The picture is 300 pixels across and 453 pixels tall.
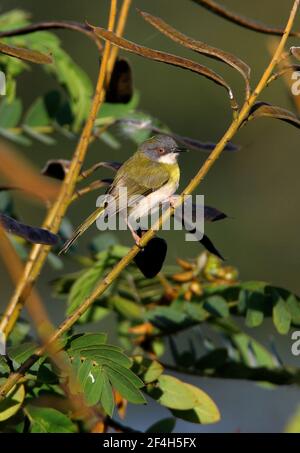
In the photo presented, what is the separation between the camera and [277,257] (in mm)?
4164

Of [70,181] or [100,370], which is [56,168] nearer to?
[70,181]

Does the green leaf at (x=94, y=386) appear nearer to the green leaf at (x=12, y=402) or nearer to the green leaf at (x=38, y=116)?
the green leaf at (x=12, y=402)

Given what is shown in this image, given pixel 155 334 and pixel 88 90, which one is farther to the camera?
pixel 88 90

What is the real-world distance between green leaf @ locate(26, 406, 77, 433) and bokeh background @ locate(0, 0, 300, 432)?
8.62 ft

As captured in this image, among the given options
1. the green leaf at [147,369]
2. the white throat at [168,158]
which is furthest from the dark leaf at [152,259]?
the white throat at [168,158]

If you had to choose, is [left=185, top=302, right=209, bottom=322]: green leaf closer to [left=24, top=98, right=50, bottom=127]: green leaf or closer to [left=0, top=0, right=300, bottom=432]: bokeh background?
[left=24, top=98, right=50, bottom=127]: green leaf

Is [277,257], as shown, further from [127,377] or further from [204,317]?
[127,377]

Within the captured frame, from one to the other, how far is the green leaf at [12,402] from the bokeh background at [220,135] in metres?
2.70

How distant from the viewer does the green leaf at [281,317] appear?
4.32 feet

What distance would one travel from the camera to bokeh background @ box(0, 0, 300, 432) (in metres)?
4.18

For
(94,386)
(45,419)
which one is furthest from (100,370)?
(45,419)

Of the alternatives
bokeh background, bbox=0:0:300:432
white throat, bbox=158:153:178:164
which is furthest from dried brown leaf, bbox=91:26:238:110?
bokeh background, bbox=0:0:300:432
